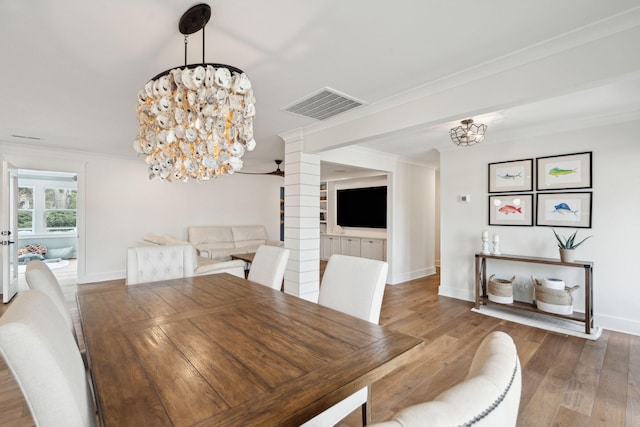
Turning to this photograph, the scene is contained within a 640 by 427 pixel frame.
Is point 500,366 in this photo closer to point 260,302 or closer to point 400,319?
point 260,302

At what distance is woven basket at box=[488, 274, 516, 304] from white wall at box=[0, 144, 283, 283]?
17.1ft

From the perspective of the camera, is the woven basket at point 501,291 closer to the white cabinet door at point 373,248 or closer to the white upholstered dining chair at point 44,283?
the white cabinet door at point 373,248

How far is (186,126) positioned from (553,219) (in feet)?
13.0

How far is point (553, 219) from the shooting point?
3439mm

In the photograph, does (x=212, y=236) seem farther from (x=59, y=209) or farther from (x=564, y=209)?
(x=564, y=209)

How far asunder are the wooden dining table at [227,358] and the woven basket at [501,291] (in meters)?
2.83

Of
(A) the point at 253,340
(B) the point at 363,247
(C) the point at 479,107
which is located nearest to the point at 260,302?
(A) the point at 253,340

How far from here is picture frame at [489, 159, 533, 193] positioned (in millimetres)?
3623

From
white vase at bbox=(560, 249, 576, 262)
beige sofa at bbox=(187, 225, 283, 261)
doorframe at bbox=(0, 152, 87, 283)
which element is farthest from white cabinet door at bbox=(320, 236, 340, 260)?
doorframe at bbox=(0, 152, 87, 283)

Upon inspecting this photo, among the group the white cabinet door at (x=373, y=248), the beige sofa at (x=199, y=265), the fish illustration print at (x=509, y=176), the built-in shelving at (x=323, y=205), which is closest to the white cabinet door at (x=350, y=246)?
the white cabinet door at (x=373, y=248)

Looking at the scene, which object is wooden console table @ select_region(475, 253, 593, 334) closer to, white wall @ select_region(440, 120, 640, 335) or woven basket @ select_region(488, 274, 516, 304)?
woven basket @ select_region(488, 274, 516, 304)

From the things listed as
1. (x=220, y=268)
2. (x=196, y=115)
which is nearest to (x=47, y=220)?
(x=220, y=268)

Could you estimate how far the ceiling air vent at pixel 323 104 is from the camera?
2.58 meters

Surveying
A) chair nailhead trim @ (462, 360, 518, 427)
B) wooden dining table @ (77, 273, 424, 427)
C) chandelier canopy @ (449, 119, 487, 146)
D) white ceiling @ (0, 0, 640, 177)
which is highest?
white ceiling @ (0, 0, 640, 177)
